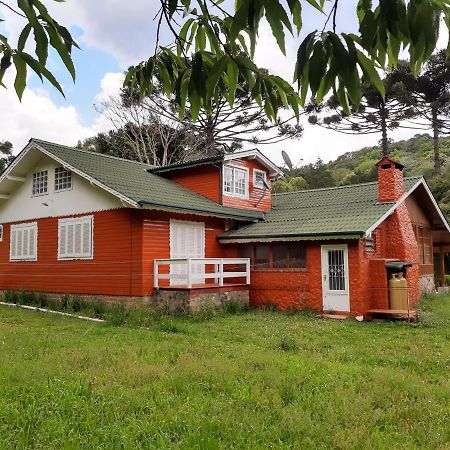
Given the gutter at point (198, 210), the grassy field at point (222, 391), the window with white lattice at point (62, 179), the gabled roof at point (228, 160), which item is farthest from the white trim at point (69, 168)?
the grassy field at point (222, 391)

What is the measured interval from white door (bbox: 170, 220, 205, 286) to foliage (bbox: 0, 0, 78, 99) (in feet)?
48.7

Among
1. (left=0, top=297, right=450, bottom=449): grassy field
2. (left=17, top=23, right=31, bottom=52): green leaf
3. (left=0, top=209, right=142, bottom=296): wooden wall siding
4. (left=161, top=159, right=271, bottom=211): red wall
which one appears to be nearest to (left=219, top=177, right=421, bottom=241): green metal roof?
(left=161, top=159, right=271, bottom=211): red wall

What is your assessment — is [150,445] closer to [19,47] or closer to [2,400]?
[2,400]

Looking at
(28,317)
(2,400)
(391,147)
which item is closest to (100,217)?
(28,317)

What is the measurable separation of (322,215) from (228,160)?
4348mm

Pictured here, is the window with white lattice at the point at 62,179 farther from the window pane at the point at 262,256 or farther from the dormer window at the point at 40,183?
the window pane at the point at 262,256

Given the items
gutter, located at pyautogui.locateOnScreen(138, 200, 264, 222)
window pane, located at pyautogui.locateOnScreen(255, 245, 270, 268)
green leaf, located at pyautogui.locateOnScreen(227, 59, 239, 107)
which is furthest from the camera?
window pane, located at pyautogui.locateOnScreen(255, 245, 270, 268)

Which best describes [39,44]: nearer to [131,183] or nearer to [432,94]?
[131,183]

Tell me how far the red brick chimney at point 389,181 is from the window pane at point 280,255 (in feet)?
13.2

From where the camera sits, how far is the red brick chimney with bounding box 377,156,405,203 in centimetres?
1742

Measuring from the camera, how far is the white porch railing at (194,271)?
50.3ft

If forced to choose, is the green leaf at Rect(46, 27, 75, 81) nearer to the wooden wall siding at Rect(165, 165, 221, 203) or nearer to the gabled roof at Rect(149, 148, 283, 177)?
the gabled roof at Rect(149, 148, 283, 177)

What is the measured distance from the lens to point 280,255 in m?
17.3

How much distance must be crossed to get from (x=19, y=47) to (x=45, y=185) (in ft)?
59.5
